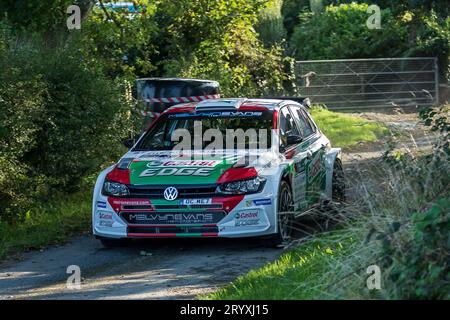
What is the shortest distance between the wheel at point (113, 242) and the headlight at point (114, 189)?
0.58 meters

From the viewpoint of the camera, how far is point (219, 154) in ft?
36.5

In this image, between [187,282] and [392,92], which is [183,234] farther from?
[392,92]

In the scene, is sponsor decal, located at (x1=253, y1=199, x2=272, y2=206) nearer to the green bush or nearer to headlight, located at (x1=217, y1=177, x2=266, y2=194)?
headlight, located at (x1=217, y1=177, x2=266, y2=194)

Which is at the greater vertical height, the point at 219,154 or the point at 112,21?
the point at 112,21

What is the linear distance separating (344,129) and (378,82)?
310 inches

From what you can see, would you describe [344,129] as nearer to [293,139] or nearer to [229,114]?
[229,114]

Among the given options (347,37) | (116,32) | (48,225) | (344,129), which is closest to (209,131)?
(48,225)

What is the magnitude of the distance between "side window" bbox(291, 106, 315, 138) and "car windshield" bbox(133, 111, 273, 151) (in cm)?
84

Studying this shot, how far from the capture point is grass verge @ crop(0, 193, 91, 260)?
37.5 ft

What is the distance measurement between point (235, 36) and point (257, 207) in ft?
47.3

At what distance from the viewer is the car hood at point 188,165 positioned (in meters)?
10.5

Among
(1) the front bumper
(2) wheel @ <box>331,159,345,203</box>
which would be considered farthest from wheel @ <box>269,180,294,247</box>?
(2) wheel @ <box>331,159,345,203</box>

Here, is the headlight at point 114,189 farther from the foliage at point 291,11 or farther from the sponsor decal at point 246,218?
the foliage at point 291,11

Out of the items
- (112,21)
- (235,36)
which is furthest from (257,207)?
(235,36)
